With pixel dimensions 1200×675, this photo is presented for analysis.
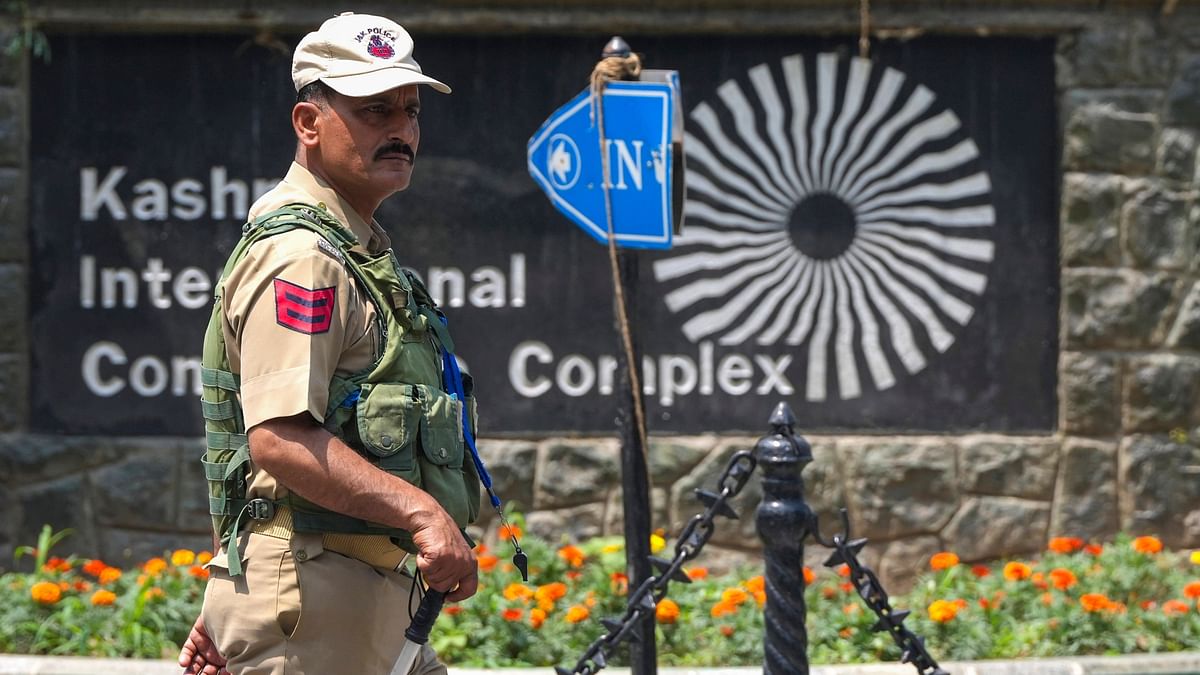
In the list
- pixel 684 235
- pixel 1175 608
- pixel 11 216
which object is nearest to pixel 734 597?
Answer: pixel 1175 608

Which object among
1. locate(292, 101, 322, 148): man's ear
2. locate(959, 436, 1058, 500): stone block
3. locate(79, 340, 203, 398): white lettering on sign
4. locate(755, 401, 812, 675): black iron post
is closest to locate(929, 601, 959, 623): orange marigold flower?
locate(959, 436, 1058, 500): stone block

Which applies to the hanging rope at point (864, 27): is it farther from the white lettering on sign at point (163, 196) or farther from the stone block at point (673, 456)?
the white lettering on sign at point (163, 196)

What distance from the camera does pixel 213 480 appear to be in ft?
9.07

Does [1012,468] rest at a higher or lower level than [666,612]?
higher

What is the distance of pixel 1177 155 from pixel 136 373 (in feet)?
15.3

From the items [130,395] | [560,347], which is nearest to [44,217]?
[130,395]

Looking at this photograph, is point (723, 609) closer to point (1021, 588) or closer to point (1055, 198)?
point (1021, 588)

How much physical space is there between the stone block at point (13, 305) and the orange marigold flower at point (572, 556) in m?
2.63

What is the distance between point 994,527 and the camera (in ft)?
21.5

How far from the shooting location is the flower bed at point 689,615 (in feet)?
16.8

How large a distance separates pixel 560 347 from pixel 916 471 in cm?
165

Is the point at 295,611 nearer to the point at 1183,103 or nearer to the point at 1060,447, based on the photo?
the point at 1060,447

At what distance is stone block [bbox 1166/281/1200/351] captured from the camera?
6.55 meters

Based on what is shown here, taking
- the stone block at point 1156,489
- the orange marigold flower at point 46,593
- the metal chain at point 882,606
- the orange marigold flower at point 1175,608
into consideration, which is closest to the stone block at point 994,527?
the stone block at point 1156,489
